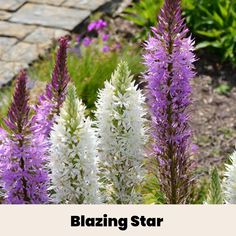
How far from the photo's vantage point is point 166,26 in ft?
12.7

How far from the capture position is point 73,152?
340cm

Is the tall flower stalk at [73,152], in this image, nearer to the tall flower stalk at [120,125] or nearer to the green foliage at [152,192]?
the tall flower stalk at [120,125]

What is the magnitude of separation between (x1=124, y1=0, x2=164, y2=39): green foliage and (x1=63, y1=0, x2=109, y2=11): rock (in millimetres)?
465

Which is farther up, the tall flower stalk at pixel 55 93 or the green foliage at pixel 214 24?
the green foliage at pixel 214 24

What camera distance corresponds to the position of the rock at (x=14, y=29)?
334 inches

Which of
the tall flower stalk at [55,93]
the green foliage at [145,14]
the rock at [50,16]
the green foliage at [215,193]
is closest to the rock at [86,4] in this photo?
the rock at [50,16]

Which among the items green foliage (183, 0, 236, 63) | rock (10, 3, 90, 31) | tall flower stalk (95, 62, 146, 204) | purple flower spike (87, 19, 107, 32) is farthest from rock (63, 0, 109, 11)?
tall flower stalk (95, 62, 146, 204)

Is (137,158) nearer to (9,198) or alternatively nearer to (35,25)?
(9,198)

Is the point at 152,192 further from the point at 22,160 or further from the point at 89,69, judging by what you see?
the point at 89,69

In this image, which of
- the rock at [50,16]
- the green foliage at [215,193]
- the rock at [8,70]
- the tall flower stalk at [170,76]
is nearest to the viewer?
the green foliage at [215,193]

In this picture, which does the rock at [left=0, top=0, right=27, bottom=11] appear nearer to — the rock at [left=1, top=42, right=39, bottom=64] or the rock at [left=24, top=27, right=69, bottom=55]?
the rock at [left=24, top=27, right=69, bottom=55]

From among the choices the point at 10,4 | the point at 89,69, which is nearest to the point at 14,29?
the point at 10,4

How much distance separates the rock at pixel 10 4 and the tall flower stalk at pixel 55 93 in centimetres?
503

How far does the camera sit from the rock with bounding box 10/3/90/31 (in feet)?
28.3
